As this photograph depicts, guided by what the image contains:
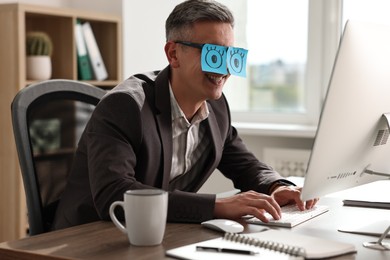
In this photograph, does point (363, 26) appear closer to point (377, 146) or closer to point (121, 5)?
point (377, 146)

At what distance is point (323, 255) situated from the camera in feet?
4.12

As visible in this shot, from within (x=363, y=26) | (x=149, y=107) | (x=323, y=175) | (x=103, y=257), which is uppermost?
(x=363, y=26)

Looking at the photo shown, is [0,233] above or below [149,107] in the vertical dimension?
below

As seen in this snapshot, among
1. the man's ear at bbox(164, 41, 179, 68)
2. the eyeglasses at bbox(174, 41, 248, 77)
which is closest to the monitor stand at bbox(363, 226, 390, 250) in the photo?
the eyeglasses at bbox(174, 41, 248, 77)

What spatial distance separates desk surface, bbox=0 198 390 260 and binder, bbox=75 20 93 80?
2.07 meters

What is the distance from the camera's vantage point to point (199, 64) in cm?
192

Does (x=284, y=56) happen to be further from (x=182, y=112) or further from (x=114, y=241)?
(x=114, y=241)

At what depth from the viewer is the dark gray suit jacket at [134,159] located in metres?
1.62

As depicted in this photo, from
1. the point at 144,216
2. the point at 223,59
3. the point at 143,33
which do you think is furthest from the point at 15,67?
the point at 144,216

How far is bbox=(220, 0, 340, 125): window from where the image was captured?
3588 mm

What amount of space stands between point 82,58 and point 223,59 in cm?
183

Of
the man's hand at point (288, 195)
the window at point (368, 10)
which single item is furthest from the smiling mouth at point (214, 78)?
the window at point (368, 10)

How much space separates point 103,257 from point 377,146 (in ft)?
2.14

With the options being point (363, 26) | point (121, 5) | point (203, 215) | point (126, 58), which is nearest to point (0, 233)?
point (126, 58)
